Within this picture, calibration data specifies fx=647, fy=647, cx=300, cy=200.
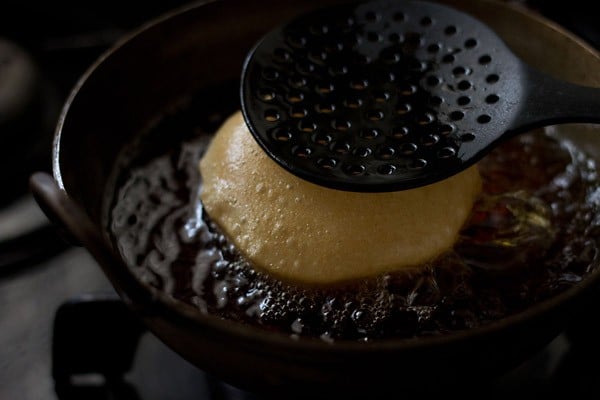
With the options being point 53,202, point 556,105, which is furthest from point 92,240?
point 556,105

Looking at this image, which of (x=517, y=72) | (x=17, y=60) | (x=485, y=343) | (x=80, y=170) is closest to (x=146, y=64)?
(x=80, y=170)

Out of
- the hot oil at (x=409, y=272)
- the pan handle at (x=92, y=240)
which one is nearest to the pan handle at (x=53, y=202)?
the pan handle at (x=92, y=240)

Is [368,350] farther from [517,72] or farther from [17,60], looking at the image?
[17,60]

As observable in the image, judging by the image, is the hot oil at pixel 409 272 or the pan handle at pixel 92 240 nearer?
the pan handle at pixel 92 240

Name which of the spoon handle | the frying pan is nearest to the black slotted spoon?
the spoon handle

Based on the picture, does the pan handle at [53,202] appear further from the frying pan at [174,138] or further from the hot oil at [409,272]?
the hot oil at [409,272]

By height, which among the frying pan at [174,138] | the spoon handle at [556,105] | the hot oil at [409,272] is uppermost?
the spoon handle at [556,105]

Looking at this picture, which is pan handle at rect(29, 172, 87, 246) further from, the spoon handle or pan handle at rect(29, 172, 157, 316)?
the spoon handle
